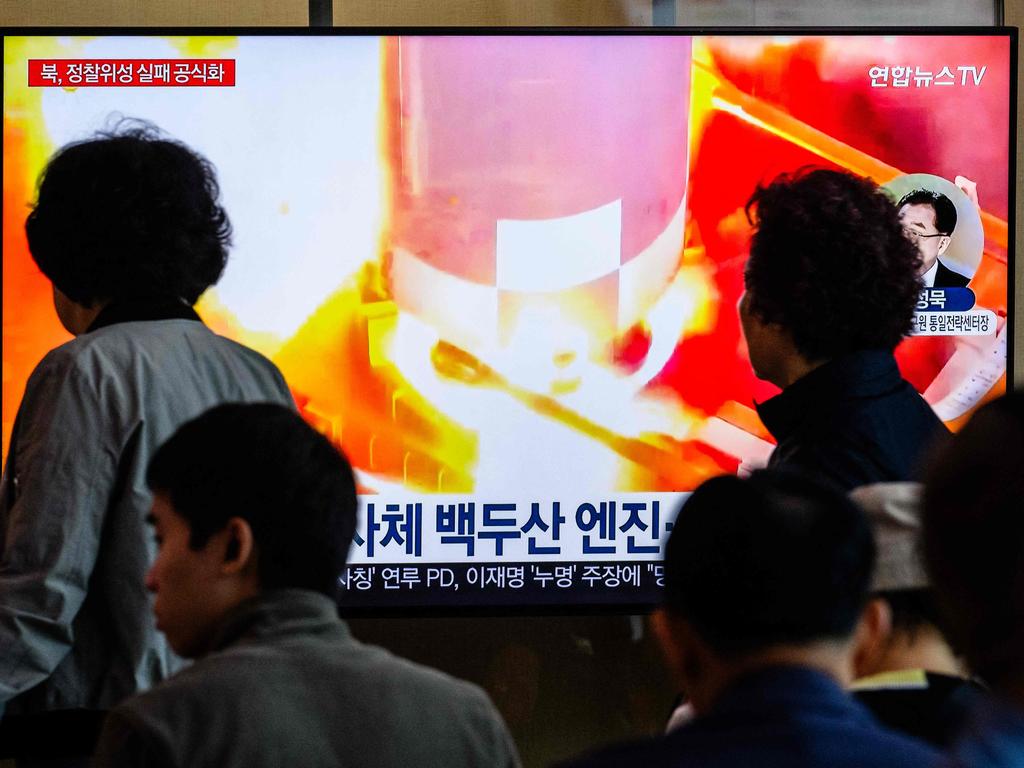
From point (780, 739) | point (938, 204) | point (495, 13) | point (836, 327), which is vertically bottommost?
point (780, 739)

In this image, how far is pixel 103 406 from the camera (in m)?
Answer: 1.89

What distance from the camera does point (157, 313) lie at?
1999 millimetres

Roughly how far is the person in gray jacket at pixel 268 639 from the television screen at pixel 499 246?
5.63 ft

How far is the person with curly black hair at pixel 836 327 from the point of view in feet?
5.90

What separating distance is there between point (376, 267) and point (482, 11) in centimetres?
69

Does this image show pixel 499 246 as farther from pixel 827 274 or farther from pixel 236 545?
pixel 236 545

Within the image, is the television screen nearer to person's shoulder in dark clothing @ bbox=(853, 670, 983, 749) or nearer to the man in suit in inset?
the man in suit in inset

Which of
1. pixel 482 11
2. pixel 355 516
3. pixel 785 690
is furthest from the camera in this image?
pixel 482 11

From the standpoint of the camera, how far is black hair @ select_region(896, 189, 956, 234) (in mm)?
3209

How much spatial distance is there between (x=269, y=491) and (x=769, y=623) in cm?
54

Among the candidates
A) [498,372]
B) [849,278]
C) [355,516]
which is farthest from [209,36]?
[355,516]

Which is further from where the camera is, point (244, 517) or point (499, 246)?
point (499, 246)

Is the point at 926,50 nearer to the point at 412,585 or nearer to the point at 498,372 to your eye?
the point at 498,372

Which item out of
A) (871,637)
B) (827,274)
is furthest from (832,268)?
(871,637)
